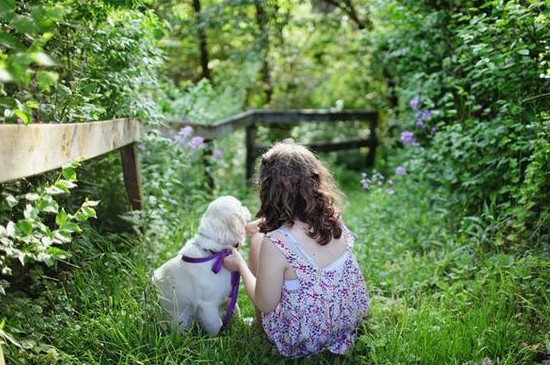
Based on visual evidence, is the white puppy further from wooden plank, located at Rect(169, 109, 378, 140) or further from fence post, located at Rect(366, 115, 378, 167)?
fence post, located at Rect(366, 115, 378, 167)

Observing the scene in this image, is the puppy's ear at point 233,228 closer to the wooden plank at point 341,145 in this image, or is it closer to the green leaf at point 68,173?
the green leaf at point 68,173

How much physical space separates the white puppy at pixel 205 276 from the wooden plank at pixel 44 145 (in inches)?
26.7

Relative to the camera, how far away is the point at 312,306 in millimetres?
2801

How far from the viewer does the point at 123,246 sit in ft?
11.9

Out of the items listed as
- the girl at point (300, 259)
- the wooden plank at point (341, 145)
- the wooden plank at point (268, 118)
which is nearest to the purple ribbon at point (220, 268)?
the girl at point (300, 259)

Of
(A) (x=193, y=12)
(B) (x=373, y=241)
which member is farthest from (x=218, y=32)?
(B) (x=373, y=241)

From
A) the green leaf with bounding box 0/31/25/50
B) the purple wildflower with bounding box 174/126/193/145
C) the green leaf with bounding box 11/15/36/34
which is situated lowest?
the purple wildflower with bounding box 174/126/193/145

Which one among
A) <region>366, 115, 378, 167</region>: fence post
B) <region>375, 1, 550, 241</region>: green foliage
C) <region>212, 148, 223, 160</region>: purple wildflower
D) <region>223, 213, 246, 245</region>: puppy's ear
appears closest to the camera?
<region>223, 213, 246, 245</region>: puppy's ear

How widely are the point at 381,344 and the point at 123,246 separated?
5.58 ft

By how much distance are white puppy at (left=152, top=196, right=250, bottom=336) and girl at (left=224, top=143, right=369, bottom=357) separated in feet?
0.73

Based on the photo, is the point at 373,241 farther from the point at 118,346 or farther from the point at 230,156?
the point at 230,156

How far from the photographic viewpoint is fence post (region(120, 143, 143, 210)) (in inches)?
154

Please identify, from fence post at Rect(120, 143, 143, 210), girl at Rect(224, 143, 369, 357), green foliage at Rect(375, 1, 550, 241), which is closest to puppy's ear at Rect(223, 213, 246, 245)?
girl at Rect(224, 143, 369, 357)

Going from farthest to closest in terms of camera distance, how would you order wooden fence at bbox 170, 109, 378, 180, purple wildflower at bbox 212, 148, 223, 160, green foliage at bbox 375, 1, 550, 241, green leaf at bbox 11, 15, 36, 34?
purple wildflower at bbox 212, 148, 223, 160, wooden fence at bbox 170, 109, 378, 180, green foliage at bbox 375, 1, 550, 241, green leaf at bbox 11, 15, 36, 34
